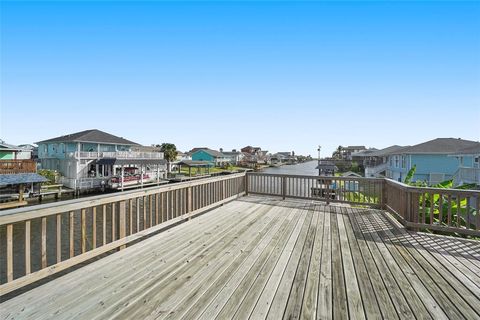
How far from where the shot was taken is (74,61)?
10133 millimetres

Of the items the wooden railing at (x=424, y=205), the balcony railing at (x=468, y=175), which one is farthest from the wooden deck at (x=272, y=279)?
the balcony railing at (x=468, y=175)

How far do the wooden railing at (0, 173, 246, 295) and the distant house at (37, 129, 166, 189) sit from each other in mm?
11855

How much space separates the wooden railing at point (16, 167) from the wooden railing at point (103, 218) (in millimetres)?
8174

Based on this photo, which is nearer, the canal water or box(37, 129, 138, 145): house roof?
box(37, 129, 138, 145): house roof

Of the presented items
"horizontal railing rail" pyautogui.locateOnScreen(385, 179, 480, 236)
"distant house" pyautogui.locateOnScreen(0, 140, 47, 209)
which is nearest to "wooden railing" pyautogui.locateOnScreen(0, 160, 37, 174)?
"distant house" pyautogui.locateOnScreen(0, 140, 47, 209)

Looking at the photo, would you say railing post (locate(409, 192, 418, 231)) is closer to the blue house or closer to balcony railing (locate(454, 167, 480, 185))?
balcony railing (locate(454, 167, 480, 185))

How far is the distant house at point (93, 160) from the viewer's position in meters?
20.9

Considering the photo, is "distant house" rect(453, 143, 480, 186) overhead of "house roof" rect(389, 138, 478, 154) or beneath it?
beneath

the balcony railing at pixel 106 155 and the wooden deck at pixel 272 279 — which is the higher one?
the balcony railing at pixel 106 155

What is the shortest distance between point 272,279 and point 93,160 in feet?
83.1

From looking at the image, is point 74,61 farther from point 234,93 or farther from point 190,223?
point 190,223

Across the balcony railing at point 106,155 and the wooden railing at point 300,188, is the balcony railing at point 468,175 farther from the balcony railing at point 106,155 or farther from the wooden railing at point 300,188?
the balcony railing at point 106,155

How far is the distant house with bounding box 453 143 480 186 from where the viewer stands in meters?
12.2

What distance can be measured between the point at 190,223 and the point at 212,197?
50.4 inches
